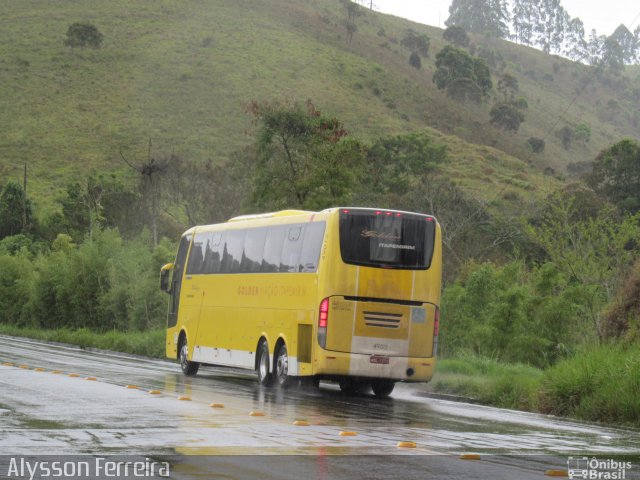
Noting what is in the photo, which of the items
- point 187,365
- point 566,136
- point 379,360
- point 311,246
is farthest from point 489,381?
point 566,136

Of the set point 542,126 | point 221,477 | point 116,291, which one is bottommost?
point 116,291

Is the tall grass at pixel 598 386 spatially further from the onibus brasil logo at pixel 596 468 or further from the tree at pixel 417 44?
the tree at pixel 417 44

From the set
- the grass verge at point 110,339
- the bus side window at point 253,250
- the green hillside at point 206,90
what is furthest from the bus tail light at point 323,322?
the green hillside at point 206,90

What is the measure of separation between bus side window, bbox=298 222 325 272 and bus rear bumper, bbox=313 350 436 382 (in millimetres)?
1814

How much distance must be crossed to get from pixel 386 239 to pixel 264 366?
13.7 ft

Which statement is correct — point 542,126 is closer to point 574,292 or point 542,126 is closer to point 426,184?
point 426,184

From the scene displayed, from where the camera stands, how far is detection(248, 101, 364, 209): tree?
148ft

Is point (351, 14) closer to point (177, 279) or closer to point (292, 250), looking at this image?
point (177, 279)

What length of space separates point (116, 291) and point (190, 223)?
48.3 feet

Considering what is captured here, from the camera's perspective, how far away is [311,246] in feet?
73.7

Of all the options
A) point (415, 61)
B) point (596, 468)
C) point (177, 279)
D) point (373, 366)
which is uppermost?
point (415, 61)

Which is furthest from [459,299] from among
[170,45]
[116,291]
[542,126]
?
[542,126]

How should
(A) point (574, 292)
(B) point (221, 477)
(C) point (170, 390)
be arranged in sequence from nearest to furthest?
(B) point (221, 477) < (C) point (170, 390) < (A) point (574, 292)

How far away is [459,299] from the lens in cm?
3055
